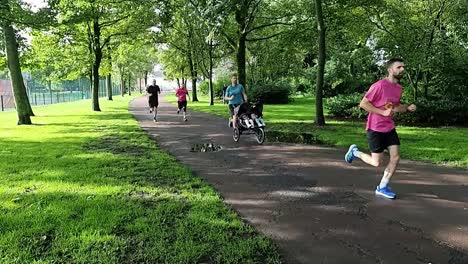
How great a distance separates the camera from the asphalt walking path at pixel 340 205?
399 centimetres

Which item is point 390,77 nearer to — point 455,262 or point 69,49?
point 455,262

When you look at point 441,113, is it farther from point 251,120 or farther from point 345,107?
point 251,120

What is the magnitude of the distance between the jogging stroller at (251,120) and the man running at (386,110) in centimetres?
529

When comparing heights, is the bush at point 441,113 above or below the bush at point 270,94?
below

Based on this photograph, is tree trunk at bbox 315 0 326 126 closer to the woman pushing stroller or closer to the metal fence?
the woman pushing stroller

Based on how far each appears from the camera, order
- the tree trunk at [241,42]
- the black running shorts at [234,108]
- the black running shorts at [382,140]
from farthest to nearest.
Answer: the tree trunk at [241,42], the black running shorts at [234,108], the black running shorts at [382,140]

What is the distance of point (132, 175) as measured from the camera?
7219 mm

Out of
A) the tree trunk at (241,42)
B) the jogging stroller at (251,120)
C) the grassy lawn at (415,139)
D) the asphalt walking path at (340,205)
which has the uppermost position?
the tree trunk at (241,42)

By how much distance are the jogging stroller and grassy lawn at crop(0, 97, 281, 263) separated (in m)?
3.03

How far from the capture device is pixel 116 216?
16.1 feet

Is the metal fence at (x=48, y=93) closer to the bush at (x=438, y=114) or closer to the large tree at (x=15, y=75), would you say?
the large tree at (x=15, y=75)

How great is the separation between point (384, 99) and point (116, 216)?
3.67 meters

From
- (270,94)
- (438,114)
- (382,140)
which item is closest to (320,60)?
(438,114)

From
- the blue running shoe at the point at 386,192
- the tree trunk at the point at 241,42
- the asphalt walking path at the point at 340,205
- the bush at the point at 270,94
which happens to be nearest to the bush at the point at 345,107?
the tree trunk at the point at 241,42
